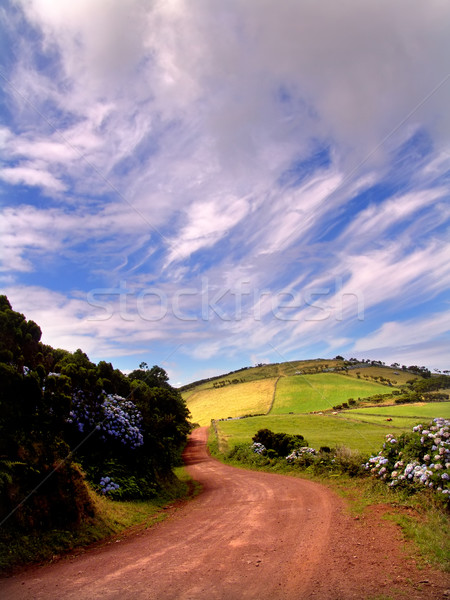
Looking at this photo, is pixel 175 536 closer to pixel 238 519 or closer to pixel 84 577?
pixel 238 519

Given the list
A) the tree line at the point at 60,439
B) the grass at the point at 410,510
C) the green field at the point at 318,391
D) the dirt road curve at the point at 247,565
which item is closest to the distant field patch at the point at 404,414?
the green field at the point at 318,391

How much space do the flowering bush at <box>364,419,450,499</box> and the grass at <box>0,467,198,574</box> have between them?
874 cm

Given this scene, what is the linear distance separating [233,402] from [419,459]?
89.5 meters

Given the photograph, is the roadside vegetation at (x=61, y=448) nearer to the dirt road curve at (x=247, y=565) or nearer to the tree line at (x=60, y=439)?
the tree line at (x=60, y=439)

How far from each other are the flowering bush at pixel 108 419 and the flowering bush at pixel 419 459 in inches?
421

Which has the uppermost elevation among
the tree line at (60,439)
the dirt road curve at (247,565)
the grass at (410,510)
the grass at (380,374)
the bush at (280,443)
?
the grass at (380,374)

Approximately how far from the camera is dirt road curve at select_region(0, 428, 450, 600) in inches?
227

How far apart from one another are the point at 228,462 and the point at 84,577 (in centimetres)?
2687

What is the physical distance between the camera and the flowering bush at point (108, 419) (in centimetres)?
1467

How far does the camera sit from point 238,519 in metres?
11.2

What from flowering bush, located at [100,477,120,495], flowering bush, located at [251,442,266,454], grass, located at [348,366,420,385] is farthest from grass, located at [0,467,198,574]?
grass, located at [348,366,420,385]

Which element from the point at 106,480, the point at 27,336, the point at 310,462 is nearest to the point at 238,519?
the point at 106,480

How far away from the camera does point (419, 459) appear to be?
12719 millimetres

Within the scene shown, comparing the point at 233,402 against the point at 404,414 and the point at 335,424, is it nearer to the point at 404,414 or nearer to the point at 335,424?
the point at 335,424
